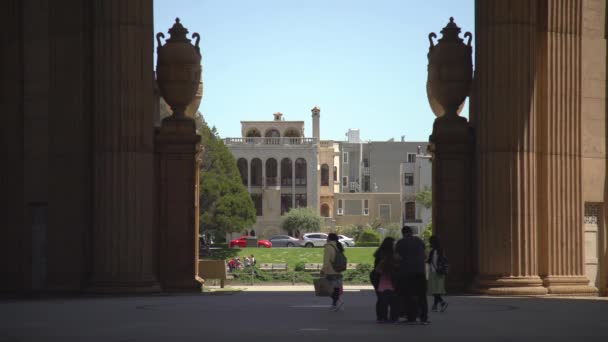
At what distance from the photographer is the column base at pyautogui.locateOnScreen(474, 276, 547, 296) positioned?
91.6ft

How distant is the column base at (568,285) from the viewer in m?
28.5

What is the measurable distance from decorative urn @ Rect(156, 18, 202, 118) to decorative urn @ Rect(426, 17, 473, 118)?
5.59m

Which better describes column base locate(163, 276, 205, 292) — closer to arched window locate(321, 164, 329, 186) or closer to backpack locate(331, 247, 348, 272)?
backpack locate(331, 247, 348, 272)

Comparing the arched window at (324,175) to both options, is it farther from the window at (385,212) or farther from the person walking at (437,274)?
the person walking at (437,274)

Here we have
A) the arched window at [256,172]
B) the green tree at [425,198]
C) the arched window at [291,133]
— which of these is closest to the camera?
the green tree at [425,198]

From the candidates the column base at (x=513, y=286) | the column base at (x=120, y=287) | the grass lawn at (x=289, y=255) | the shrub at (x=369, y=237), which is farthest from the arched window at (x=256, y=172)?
the column base at (x=513, y=286)

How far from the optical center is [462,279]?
29.2m

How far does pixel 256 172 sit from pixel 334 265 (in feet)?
399

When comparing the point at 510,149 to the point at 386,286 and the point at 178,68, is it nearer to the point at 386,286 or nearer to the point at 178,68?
the point at 178,68

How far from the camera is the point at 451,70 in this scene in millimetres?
29797

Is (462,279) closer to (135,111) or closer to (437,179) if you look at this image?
(437,179)

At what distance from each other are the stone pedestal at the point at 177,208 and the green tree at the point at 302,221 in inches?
4139

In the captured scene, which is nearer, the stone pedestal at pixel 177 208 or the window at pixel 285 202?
the stone pedestal at pixel 177 208

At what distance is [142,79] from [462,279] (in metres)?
8.45
